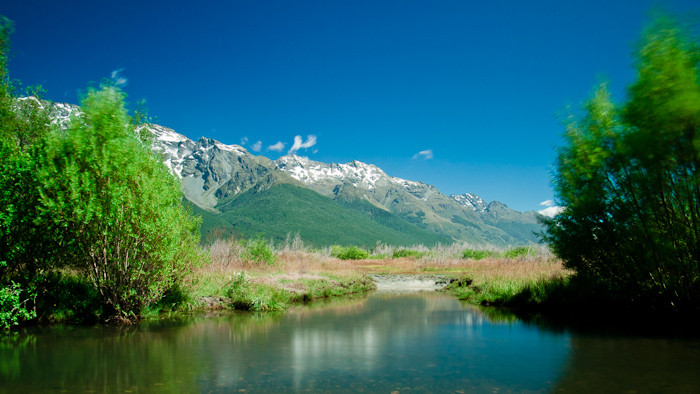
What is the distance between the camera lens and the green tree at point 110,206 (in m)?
12.6

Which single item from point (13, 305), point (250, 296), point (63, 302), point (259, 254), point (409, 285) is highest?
point (259, 254)

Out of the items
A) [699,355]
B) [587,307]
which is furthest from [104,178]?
[587,307]

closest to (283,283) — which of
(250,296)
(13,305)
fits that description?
(250,296)

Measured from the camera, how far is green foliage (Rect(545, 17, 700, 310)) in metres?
11.1

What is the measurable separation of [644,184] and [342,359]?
10.7 metres

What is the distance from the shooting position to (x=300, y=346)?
1128 centimetres

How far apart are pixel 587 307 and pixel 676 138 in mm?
8968

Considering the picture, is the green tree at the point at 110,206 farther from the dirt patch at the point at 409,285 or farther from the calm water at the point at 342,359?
the dirt patch at the point at 409,285

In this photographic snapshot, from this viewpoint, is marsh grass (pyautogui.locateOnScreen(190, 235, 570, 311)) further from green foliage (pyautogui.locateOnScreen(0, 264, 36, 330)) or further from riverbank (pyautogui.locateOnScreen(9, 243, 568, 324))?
green foliage (pyautogui.locateOnScreen(0, 264, 36, 330))

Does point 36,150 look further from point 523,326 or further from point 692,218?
point 692,218

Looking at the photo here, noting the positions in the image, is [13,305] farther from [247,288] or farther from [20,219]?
[247,288]

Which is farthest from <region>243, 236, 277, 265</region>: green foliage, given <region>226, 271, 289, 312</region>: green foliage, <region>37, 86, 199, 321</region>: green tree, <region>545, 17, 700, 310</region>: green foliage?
<region>545, 17, 700, 310</region>: green foliage

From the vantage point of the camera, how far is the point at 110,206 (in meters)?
13.0

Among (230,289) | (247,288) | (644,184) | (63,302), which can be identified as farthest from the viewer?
(230,289)
